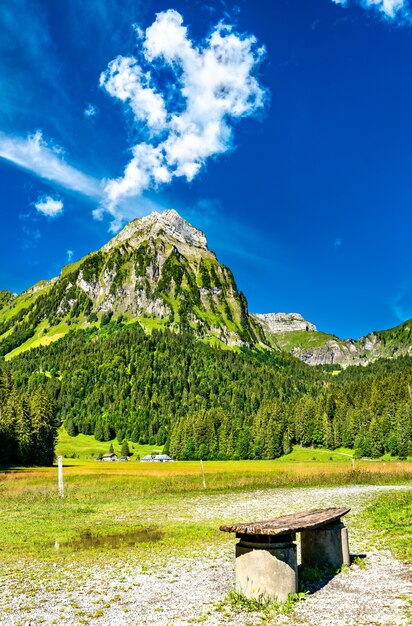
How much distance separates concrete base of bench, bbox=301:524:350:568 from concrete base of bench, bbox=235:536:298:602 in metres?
3.42

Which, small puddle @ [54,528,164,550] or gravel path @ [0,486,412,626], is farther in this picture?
small puddle @ [54,528,164,550]

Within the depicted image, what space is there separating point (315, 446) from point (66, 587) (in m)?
157

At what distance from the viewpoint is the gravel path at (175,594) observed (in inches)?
430

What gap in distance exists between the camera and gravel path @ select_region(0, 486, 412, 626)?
35.8 ft

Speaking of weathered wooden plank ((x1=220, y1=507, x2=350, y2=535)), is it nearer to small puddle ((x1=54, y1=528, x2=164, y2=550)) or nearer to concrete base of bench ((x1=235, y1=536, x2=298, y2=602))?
concrete base of bench ((x1=235, y1=536, x2=298, y2=602))

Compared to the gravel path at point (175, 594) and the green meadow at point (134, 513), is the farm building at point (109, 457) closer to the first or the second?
the green meadow at point (134, 513)

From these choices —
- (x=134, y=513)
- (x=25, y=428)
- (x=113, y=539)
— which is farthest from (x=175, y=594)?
(x=25, y=428)

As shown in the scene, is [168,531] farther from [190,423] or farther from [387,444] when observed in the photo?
[190,423]

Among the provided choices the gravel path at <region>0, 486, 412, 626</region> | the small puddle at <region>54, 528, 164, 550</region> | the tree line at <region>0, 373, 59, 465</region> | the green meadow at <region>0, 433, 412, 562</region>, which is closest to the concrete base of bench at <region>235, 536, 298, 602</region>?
the gravel path at <region>0, 486, 412, 626</region>

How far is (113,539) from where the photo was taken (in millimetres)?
22453

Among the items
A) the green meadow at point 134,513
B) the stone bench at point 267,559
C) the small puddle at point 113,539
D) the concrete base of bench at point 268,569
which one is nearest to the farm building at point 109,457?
the green meadow at point 134,513

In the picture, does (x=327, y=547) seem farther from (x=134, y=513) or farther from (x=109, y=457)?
(x=109, y=457)

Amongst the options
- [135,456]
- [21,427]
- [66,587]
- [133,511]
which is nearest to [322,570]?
[66,587]

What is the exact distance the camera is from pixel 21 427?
93.6 meters
